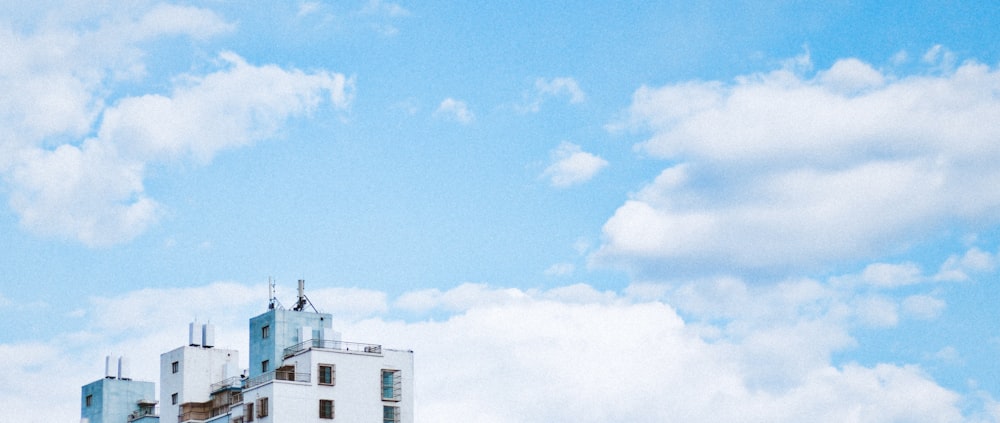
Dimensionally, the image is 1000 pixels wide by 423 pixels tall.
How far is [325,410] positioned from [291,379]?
14.8ft

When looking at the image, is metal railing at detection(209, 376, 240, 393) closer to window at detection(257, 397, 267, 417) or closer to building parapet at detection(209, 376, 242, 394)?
building parapet at detection(209, 376, 242, 394)

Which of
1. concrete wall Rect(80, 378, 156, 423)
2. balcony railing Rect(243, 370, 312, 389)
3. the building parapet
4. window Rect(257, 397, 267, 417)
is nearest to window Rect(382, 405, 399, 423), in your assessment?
balcony railing Rect(243, 370, 312, 389)

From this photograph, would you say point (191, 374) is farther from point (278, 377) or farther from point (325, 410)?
point (325, 410)

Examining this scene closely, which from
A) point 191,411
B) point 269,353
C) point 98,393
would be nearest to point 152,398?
point 98,393

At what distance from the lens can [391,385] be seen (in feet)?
459

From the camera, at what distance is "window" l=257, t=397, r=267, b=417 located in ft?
443

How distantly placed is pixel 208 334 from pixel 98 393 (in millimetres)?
16771

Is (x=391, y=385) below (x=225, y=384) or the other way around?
below

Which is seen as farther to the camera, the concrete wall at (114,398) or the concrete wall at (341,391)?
the concrete wall at (114,398)

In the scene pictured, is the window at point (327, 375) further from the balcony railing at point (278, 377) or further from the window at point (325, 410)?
the window at point (325, 410)

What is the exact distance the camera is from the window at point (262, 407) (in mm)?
134875

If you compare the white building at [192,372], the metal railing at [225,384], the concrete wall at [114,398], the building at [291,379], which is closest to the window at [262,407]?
the building at [291,379]

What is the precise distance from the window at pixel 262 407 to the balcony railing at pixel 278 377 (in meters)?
1.89

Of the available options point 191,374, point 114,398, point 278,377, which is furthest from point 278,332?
point 114,398
